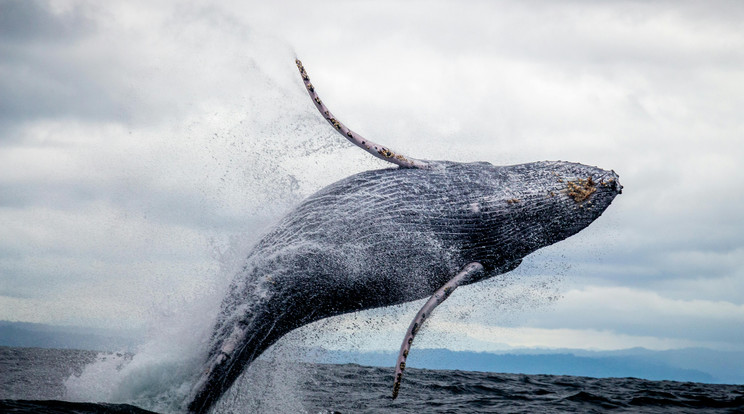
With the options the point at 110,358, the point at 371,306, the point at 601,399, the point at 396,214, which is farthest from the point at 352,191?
the point at 601,399

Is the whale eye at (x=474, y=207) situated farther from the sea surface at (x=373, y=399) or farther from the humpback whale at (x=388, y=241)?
the sea surface at (x=373, y=399)

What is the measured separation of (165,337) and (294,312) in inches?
67.9

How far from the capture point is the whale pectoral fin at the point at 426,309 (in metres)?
7.94

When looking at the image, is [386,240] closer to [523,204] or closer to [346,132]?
[346,132]

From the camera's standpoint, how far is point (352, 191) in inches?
322

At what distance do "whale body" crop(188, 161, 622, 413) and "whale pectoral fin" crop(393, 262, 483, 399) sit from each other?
0.15m

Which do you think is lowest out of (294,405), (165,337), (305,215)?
(294,405)

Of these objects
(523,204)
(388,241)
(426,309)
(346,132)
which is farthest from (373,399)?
(346,132)

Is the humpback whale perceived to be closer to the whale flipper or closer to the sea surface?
the whale flipper

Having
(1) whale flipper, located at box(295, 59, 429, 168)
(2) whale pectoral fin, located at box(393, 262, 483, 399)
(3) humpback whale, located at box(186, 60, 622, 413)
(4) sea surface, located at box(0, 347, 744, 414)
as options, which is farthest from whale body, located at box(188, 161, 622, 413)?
(4) sea surface, located at box(0, 347, 744, 414)

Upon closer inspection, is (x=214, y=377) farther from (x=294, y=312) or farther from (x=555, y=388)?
(x=555, y=388)

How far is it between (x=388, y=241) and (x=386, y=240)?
0.09 ft

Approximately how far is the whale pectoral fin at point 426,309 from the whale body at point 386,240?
0.15m

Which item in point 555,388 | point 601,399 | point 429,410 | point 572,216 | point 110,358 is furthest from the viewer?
point 555,388
